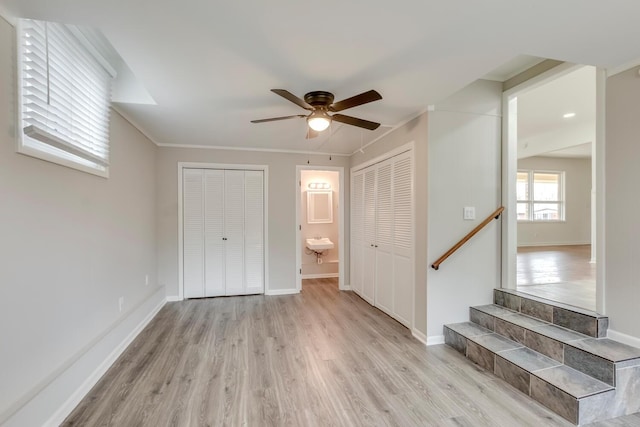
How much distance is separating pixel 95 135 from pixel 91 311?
4.76 feet

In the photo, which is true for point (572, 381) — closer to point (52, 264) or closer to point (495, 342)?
point (495, 342)

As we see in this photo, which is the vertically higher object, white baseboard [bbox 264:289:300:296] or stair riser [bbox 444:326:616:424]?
stair riser [bbox 444:326:616:424]

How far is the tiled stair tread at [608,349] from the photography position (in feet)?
6.40

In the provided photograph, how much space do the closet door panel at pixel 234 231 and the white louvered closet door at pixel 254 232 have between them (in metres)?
0.07

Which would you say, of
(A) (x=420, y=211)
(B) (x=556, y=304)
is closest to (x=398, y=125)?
(A) (x=420, y=211)

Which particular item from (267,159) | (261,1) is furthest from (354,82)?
(267,159)

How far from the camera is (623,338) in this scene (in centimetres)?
215

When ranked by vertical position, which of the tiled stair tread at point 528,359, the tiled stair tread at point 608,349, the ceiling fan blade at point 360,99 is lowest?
the tiled stair tread at point 528,359

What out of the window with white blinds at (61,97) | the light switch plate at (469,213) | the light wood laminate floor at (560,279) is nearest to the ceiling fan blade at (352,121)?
the light switch plate at (469,213)

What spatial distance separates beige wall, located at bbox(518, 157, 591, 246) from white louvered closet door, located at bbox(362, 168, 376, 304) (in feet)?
17.8

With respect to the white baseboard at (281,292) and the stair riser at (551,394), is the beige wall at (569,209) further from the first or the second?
the stair riser at (551,394)

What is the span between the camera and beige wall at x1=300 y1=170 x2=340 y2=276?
19.5 ft

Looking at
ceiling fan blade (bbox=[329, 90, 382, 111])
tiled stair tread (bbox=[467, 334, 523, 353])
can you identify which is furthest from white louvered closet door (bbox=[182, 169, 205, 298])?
tiled stair tread (bbox=[467, 334, 523, 353])

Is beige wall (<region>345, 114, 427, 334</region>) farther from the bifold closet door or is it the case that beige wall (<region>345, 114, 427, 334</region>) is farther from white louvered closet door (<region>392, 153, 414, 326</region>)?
the bifold closet door
